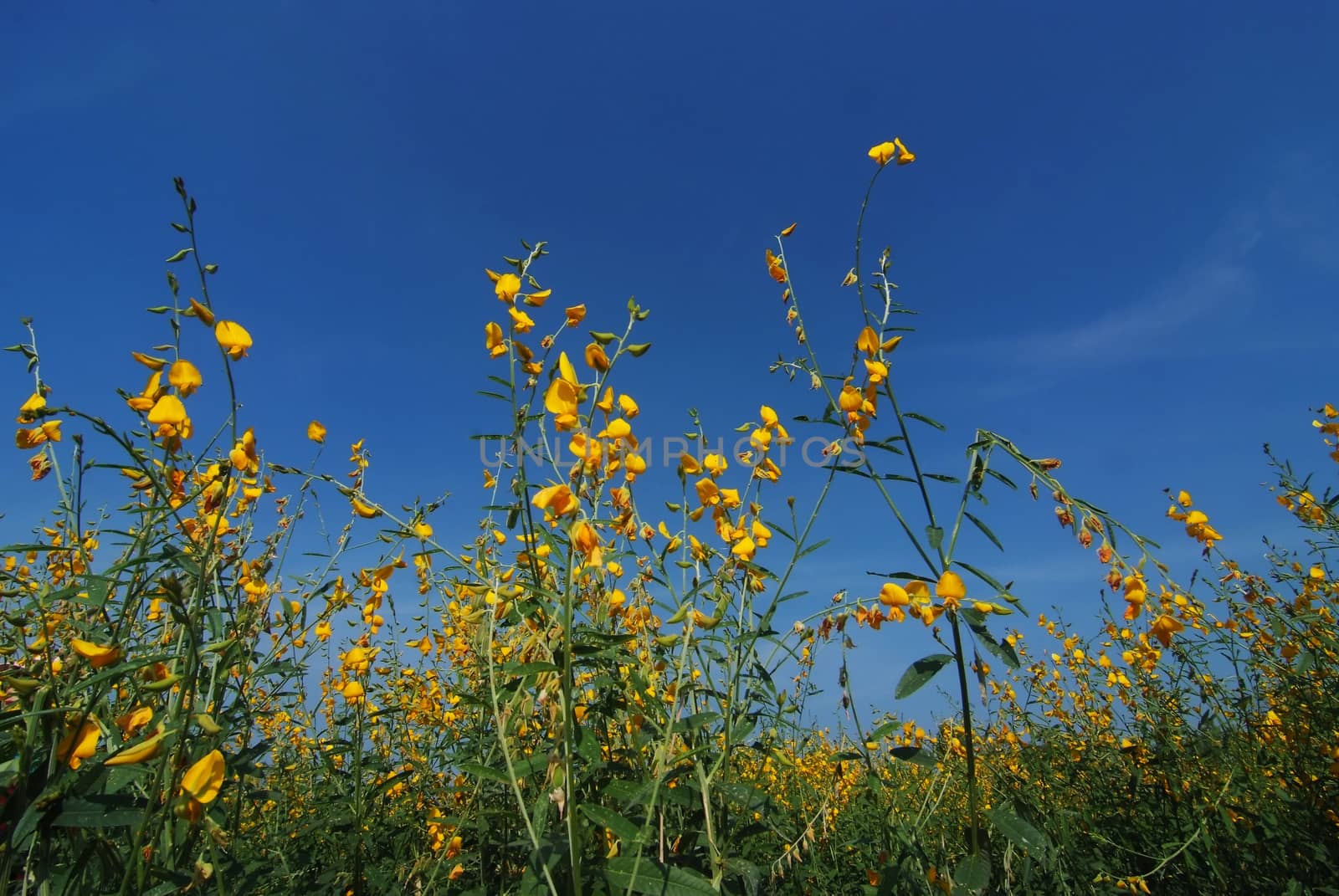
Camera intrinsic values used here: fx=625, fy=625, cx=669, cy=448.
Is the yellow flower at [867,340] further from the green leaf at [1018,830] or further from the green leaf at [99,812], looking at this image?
the green leaf at [99,812]

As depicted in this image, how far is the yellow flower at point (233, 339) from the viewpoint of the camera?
1.79m

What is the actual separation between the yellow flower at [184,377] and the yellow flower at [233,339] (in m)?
0.10

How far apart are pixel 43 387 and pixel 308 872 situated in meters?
2.57

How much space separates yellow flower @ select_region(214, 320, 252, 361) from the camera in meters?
A: 1.79

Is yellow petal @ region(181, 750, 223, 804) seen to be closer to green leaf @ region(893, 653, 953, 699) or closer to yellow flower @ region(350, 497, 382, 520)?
yellow flower @ region(350, 497, 382, 520)

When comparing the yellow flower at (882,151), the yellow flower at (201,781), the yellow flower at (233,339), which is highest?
the yellow flower at (882,151)

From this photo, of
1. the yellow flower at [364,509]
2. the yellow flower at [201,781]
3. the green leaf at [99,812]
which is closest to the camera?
the green leaf at [99,812]

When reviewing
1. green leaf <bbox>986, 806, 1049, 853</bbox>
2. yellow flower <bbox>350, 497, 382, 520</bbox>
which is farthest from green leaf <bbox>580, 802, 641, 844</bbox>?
yellow flower <bbox>350, 497, 382, 520</bbox>

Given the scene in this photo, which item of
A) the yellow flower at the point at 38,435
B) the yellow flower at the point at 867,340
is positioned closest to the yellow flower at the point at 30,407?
the yellow flower at the point at 38,435

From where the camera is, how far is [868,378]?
2.00 metres

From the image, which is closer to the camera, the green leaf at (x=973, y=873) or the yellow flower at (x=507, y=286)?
the green leaf at (x=973, y=873)

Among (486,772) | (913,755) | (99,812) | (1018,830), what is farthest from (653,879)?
(99,812)

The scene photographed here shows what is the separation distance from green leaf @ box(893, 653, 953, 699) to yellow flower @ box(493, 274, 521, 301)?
1544mm

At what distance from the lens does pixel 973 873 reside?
1455 mm
